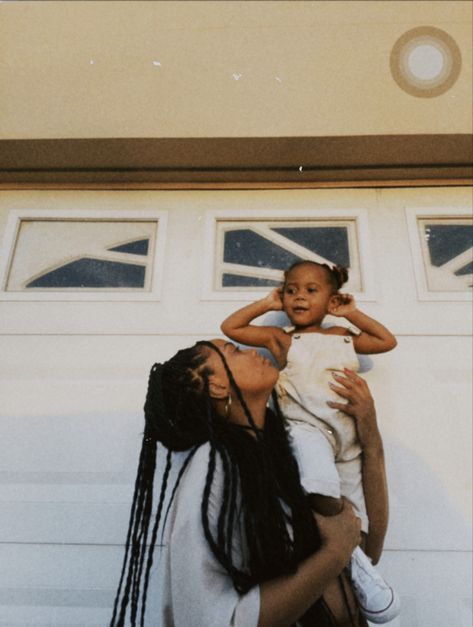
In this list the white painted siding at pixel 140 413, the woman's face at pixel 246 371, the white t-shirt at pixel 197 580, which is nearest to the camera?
the white t-shirt at pixel 197 580

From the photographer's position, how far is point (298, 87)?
1960 mm

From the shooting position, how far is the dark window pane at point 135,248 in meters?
2.18

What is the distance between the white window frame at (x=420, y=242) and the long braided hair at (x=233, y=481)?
0.96 metres

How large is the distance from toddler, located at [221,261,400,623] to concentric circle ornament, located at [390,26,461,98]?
2.91 feet

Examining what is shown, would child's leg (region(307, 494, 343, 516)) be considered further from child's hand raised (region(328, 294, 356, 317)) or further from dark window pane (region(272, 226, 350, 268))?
dark window pane (region(272, 226, 350, 268))

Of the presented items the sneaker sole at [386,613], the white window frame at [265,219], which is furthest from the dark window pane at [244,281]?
the sneaker sole at [386,613]

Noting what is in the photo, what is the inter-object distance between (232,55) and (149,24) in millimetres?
372

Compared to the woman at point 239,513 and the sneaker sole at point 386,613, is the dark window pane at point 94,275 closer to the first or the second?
the woman at point 239,513

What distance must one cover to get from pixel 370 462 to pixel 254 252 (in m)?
1.08

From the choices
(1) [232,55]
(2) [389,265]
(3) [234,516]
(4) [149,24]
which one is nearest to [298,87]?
(1) [232,55]

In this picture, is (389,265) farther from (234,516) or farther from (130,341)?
(234,516)

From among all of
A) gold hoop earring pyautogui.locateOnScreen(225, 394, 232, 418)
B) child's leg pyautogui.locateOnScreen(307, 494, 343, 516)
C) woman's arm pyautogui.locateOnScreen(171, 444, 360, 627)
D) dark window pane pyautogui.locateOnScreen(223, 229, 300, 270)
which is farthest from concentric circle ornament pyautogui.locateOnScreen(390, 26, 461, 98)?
woman's arm pyautogui.locateOnScreen(171, 444, 360, 627)

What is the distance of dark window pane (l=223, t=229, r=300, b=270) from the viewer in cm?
213

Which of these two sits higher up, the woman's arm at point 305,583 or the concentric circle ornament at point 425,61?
the concentric circle ornament at point 425,61
